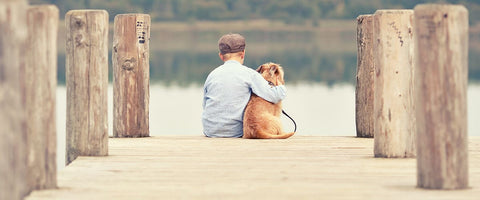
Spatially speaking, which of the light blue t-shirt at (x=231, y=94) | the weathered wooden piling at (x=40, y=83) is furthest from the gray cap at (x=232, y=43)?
the weathered wooden piling at (x=40, y=83)

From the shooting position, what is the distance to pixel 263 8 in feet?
195

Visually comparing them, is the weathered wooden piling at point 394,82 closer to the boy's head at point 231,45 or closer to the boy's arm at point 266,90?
the boy's arm at point 266,90

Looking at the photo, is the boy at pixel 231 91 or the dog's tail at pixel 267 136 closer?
the dog's tail at pixel 267 136

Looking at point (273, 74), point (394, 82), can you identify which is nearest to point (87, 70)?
point (394, 82)

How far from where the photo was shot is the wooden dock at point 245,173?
4961 mm

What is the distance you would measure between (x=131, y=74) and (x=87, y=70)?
1.96m

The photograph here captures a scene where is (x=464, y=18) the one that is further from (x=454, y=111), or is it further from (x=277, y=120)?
(x=277, y=120)

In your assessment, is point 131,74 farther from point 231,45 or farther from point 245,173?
point 245,173

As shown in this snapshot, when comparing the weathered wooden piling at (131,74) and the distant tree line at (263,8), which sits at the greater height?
the distant tree line at (263,8)

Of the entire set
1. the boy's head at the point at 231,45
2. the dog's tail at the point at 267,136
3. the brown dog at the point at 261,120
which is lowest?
the dog's tail at the point at 267,136

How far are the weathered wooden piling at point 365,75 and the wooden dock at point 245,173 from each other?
0.57 metres

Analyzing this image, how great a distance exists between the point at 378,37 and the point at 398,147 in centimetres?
73

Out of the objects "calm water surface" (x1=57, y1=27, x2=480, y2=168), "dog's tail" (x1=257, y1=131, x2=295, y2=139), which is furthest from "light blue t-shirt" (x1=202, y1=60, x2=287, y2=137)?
"calm water surface" (x1=57, y1=27, x2=480, y2=168)

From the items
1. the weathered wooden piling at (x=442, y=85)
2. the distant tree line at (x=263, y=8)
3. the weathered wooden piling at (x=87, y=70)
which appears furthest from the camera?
the distant tree line at (x=263, y=8)
